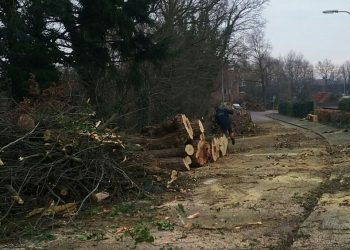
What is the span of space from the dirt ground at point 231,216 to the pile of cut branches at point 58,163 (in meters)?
0.61

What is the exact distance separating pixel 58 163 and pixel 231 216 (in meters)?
2.97

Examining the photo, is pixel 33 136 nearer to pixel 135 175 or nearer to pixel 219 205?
pixel 135 175

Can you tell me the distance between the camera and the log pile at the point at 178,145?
12.7 metres

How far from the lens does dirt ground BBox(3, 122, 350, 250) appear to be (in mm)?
6387

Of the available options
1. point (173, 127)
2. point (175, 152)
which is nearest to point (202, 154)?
point (173, 127)

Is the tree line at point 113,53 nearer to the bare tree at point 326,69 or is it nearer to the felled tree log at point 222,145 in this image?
the felled tree log at point 222,145

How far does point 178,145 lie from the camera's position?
13250 mm

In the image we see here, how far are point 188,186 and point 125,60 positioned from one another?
366 inches

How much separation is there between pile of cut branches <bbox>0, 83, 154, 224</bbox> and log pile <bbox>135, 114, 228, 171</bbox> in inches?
88.4

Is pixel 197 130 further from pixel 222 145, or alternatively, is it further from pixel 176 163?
pixel 222 145

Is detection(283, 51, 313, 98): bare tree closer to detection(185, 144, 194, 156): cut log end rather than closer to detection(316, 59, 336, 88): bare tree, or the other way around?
detection(316, 59, 336, 88): bare tree

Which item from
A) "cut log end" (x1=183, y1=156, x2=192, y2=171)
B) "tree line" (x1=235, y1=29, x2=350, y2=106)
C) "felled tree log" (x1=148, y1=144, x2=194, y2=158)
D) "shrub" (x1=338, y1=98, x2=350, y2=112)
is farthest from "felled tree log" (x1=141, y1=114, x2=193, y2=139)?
"tree line" (x1=235, y1=29, x2=350, y2=106)

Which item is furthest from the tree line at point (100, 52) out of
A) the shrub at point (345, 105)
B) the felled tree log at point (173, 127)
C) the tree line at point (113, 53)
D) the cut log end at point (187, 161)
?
the shrub at point (345, 105)

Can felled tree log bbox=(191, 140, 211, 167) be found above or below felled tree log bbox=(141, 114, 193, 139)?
below
